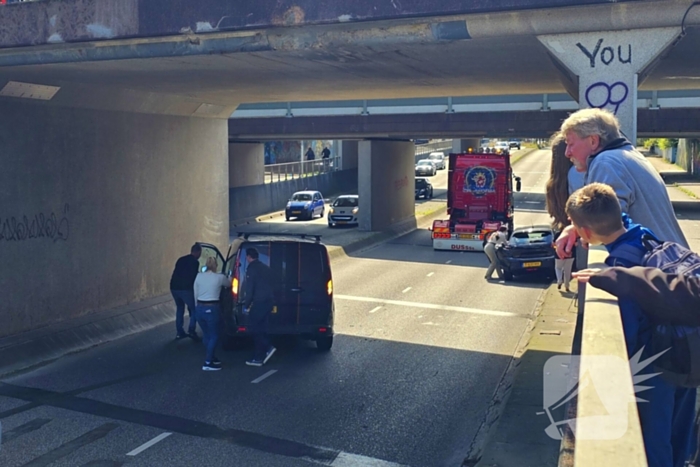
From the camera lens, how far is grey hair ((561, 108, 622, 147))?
5.14 metres

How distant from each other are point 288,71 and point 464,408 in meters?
5.86

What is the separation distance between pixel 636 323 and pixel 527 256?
19431 mm

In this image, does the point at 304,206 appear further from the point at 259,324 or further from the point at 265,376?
the point at 265,376

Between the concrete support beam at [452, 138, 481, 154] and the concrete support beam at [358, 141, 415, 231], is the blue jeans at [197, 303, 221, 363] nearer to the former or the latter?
the concrete support beam at [358, 141, 415, 231]

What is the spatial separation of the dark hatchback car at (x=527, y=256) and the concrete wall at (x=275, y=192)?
1802 cm

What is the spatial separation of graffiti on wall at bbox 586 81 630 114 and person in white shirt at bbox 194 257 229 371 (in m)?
6.79

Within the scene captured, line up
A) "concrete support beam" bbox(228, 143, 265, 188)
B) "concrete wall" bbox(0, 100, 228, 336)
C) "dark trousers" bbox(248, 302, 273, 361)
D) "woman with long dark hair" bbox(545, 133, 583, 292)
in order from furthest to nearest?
"concrete support beam" bbox(228, 143, 265, 188)
"concrete wall" bbox(0, 100, 228, 336)
"dark trousers" bbox(248, 302, 273, 361)
"woman with long dark hair" bbox(545, 133, 583, 292)

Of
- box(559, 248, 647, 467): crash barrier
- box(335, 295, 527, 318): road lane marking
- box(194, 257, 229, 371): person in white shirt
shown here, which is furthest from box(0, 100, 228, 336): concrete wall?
box(559, 248, 647, 467): crash barrier

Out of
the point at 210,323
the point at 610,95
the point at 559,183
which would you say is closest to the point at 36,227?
the point at 210,323

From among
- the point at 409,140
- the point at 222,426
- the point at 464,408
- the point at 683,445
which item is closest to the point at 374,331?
the point at 464,408

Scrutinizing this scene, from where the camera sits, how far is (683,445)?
4.29 m

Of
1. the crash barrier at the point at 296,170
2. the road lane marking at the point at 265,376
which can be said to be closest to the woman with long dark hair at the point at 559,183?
the road lane marking at the point at 265,376

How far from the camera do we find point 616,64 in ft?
29.0

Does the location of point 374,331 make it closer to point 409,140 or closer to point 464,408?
point 464,408
